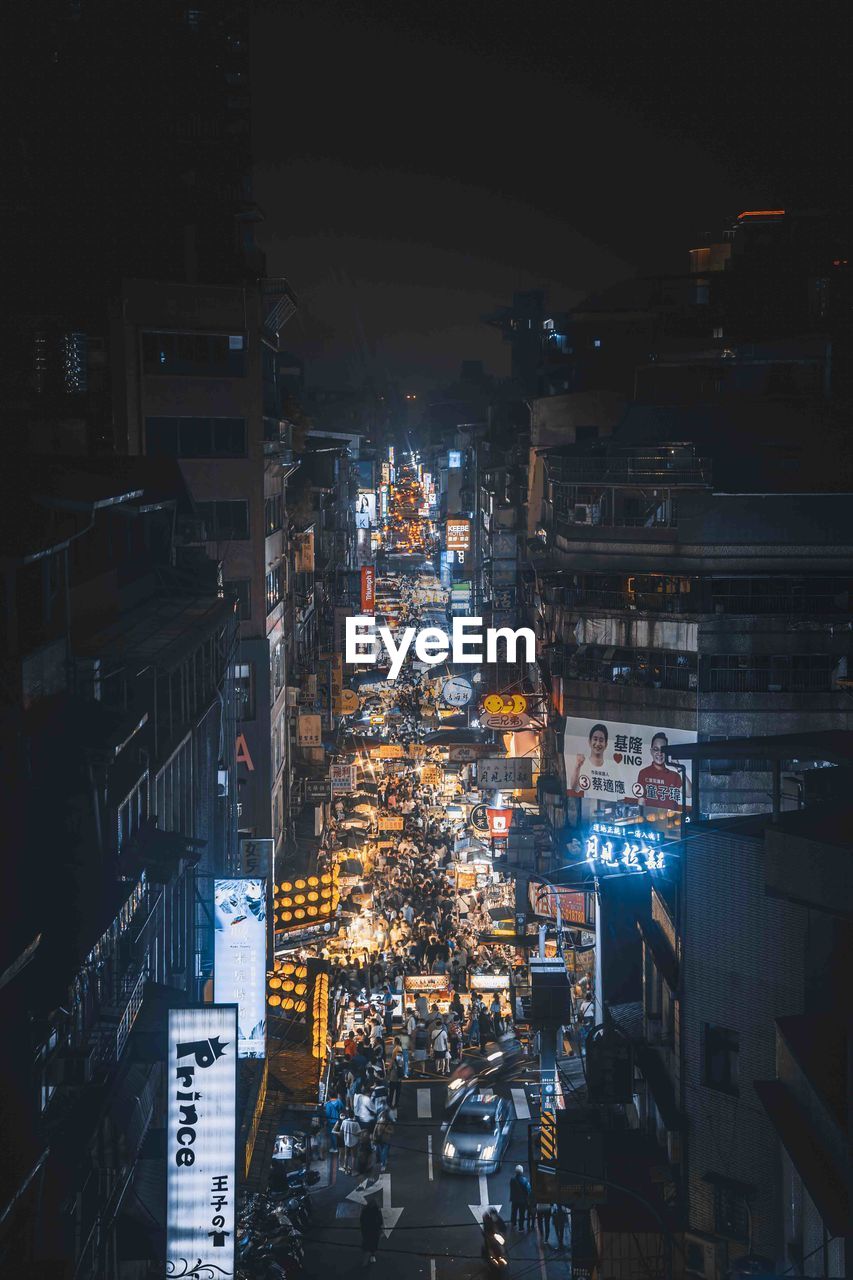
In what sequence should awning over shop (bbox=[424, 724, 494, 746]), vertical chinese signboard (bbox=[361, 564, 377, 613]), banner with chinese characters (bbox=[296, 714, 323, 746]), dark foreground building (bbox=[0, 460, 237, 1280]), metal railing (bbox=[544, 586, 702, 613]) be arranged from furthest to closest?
vertical chinese signboard (bbox=[361, 564, 377, 613]) < banner with chinese characters (bbox=[296, 714, 323, 746]) < awning over shop (bbox=[424, 724, 494, 746]) < metal railing (bbox=[544, 586, 702, 613]) < dark foreground building (bbox=[0, 460, 237, 1280])

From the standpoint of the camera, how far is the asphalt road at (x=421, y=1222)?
23.2 m

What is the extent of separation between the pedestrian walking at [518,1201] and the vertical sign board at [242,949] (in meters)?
5.86

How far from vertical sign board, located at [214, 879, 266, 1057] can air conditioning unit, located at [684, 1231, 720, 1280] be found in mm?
9745

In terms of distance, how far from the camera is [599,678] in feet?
143

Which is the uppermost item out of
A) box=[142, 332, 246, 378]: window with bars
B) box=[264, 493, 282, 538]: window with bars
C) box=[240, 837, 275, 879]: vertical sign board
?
box=[142, 332, 246, 378]: window with bars

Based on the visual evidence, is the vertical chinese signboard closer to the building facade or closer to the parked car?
the building facade

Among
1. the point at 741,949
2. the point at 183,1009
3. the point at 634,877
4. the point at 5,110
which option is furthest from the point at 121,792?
the point at 5,110

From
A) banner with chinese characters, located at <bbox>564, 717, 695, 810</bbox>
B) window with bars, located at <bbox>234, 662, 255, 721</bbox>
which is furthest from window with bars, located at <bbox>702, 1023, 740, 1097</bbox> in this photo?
window with bars, located at <bbox>234, 662, 255, 721</bbox>

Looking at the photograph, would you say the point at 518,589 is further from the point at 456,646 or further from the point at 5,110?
the point at 5,110

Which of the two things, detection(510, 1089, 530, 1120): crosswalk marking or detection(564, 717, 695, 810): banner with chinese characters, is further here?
detection(564, 717, 695, 810): banner with chinese characters

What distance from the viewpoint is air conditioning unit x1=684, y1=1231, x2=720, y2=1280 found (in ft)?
66.8

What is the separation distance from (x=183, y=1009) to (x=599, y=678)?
2821 centimetres

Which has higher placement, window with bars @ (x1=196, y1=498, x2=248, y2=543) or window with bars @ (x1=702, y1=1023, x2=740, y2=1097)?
window with bars @ (x1=196, y1=498, x2=248, y2=543)

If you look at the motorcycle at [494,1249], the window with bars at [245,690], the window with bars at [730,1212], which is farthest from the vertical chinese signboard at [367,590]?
the window with bars at [730,1212]
